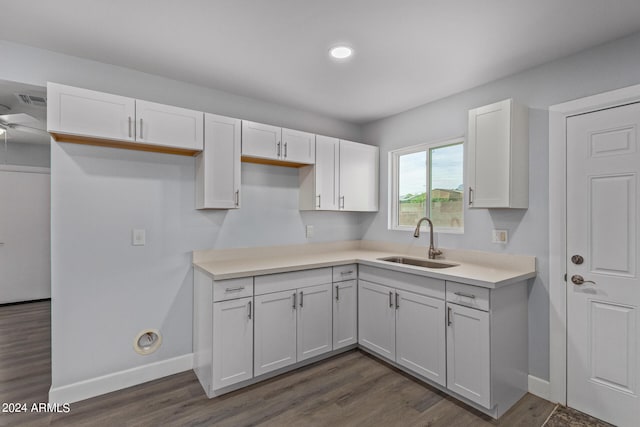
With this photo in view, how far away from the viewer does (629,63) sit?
6.32 feet

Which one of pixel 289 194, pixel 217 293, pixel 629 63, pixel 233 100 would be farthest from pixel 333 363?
pixel 629 63

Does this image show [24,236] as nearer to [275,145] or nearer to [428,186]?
[275,145]

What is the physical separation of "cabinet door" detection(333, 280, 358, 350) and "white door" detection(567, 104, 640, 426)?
1.64m

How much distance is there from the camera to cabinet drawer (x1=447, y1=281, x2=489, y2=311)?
2.03m

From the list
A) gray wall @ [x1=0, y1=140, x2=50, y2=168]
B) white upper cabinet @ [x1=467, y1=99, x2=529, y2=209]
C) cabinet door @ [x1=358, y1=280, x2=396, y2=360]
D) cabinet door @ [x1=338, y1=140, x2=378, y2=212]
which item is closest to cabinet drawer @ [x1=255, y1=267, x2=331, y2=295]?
cabinet door @ [x1=358, y1=280, x2=396, y2=360]

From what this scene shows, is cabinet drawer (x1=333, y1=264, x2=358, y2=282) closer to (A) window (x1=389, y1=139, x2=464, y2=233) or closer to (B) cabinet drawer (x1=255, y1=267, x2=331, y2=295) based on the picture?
(B) cabinet drawer (x1=255, y1=267, x2=331, y2=295)

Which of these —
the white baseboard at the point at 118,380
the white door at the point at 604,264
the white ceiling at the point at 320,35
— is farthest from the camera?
the white baseboard at the point at 118,380

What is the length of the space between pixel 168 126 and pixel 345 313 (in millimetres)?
2212

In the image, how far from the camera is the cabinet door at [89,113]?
6.44ft

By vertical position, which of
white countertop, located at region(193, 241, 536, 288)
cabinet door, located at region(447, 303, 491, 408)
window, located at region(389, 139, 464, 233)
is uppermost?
window, located at region(389, 139, 464, 233)

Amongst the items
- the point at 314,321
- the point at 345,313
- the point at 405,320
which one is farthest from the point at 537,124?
the point at 314,321

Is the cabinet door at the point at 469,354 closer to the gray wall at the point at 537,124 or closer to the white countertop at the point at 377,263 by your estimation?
the white countertop at the point at 377,263

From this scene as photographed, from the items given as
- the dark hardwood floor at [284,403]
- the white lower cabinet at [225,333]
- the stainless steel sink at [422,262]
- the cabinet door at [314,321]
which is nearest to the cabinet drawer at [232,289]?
the white lower cabinet at [225,333]

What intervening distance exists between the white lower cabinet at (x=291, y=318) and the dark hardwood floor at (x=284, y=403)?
0.16m
